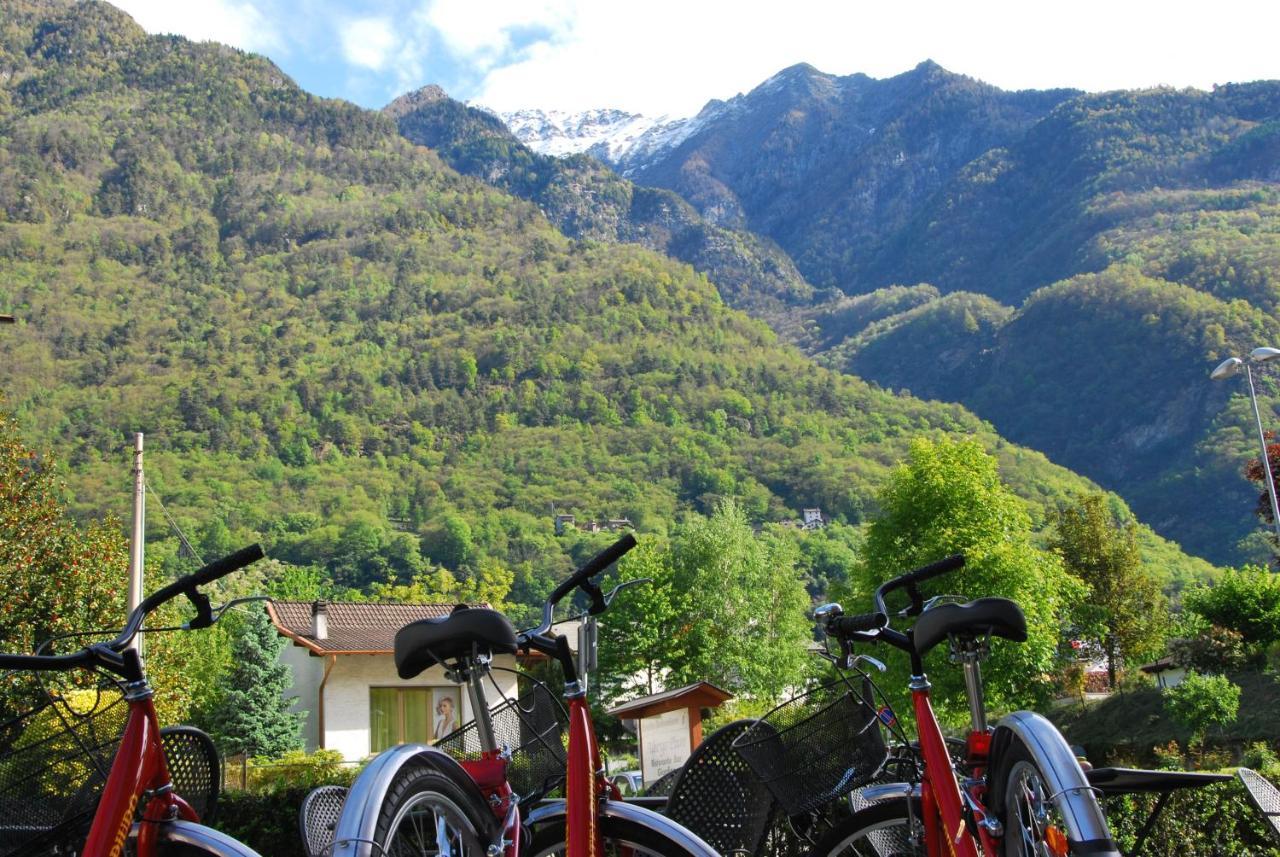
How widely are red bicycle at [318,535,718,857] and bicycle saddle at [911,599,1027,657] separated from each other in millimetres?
976

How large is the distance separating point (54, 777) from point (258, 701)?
3303 centimetres

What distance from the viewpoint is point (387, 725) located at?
102ft

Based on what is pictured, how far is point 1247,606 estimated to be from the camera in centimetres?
3716

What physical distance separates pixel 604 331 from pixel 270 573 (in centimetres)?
9061

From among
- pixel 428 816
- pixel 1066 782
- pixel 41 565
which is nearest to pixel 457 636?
pixel 428 816

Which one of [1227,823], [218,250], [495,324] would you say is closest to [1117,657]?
[1227,823]

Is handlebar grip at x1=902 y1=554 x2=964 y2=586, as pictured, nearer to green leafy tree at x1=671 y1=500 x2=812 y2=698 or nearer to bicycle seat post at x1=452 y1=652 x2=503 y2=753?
bicycle seat post at x1=452 y1=652 x2=503 y2=753

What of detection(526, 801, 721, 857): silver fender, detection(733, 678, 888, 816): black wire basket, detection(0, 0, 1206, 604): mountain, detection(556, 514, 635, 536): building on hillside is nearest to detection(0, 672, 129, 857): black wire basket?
detection(526, 801, 721, 857): silver fender

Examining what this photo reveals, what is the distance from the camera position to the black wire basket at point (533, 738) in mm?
4410

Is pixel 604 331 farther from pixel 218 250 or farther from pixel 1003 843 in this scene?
pixel 1003 843

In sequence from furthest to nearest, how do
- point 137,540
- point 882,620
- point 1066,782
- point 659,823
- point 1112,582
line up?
1. point 1112,582
2. point 137,540
3. point 882,620
4. point 659,823
5. point 1066,782

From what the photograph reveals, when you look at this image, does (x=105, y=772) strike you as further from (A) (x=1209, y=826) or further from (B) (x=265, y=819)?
(B) (x=265, y=819)

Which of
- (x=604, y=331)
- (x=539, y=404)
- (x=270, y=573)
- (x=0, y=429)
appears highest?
(x=604, y=331)

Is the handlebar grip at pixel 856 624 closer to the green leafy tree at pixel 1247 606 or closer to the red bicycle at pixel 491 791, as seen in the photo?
the red bicycle at pixel 491 791
